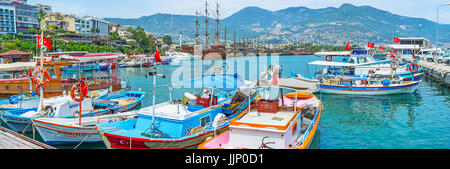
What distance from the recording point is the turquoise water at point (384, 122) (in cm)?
1410

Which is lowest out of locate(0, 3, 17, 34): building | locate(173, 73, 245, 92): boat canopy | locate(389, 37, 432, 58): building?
locate(173, 73, 245, 92): boat canopy

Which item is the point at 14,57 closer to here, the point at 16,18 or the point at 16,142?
the point at 16,142

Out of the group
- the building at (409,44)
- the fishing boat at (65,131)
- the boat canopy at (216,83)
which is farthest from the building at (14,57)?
the building at (409,44)

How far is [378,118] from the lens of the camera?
18.7 m

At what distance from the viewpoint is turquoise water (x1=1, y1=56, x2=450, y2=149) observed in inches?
555

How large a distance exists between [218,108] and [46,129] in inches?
315

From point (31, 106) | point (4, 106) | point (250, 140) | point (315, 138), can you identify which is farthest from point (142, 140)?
point (4, 106)

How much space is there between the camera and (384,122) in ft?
58.2

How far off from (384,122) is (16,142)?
19025 millimetres

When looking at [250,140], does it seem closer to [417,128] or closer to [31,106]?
[417,128]

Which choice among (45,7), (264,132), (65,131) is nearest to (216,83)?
(264,132)

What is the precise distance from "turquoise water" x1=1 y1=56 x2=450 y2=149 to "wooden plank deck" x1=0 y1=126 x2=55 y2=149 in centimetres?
382

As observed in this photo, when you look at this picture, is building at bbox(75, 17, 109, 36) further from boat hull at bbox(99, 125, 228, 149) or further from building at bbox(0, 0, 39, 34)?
boat hull at bbox(99, 125, 228, 149)

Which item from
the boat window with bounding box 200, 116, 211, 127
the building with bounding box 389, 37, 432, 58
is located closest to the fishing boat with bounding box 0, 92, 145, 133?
the boat window with bounding box 200, 116, 211, 127
